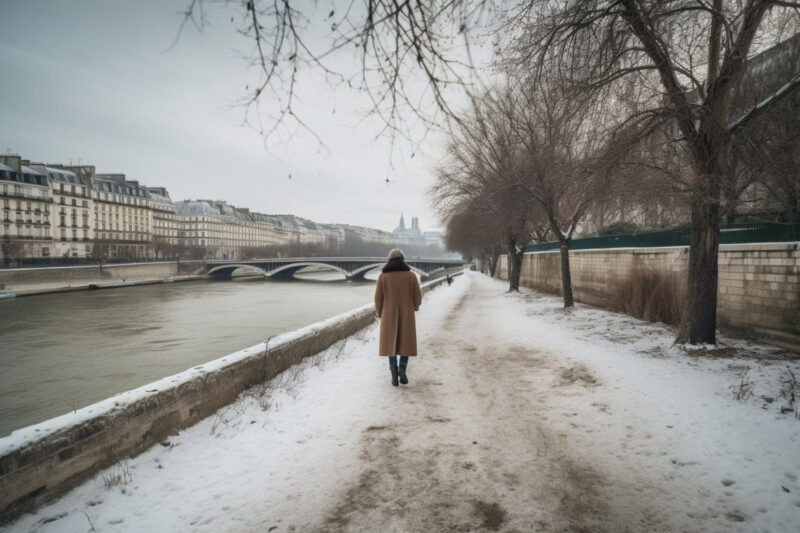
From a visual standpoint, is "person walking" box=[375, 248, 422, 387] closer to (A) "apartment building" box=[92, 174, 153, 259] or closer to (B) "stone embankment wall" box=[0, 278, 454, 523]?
(B) "stone embankment wall" box=[0, 278, 454, 523]

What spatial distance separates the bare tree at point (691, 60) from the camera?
17.8ft

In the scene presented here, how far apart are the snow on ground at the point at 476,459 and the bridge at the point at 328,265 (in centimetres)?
5134

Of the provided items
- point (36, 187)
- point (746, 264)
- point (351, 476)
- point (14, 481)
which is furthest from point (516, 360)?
point (36, 187)

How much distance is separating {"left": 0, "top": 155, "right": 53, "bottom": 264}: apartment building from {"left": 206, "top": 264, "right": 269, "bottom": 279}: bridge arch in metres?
→ 21.0

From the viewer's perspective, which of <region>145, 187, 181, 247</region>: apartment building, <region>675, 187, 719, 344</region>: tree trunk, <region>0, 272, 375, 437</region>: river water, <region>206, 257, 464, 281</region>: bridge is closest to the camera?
<region>675, 187, 719, 344</region>: tree trunk

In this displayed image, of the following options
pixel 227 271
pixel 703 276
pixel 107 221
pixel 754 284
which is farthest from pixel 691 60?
pixel 107 221

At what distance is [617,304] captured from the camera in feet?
41.9

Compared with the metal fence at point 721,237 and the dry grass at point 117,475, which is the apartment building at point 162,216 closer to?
the metal fence at point 721,237

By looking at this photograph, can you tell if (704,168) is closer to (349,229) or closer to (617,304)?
(617,304)

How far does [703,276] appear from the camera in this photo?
6.68 metres

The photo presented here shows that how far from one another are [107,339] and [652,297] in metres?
21.8

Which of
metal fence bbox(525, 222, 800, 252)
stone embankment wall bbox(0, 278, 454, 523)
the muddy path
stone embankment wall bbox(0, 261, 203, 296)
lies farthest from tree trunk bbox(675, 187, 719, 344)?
stone embankment wall bbox(0, 261, 203, 296)

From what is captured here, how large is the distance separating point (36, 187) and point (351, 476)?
70.4 m

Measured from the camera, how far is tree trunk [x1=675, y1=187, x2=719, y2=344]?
6594 millimetres
